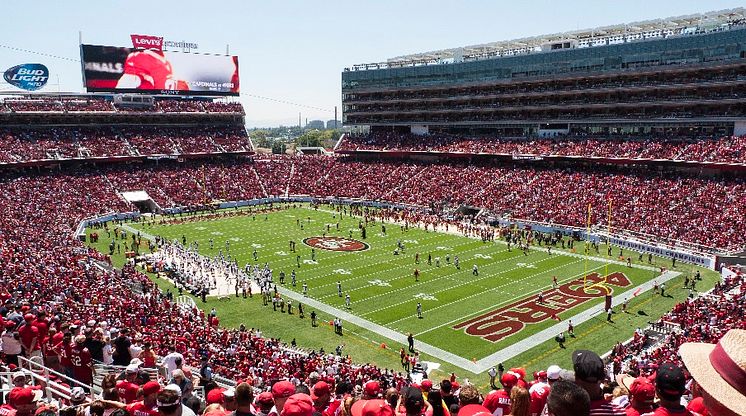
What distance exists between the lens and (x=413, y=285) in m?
30.0

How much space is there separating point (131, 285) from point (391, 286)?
12769 millimetres

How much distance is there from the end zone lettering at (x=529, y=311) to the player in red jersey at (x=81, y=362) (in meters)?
16.0

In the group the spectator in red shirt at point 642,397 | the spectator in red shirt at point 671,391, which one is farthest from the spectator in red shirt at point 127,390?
the spectator in red shirt at point 671,391

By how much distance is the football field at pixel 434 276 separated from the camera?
2433cm

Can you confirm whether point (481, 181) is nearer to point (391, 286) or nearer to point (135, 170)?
point (391, 286)

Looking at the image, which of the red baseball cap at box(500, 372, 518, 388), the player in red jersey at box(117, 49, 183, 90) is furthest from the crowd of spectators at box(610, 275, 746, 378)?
the player in red jersey at box(117, 49, 183, 90)

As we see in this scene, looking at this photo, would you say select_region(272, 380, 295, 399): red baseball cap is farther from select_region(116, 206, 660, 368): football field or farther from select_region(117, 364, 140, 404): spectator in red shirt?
A: select_region(116, 206, 660, 368): football field

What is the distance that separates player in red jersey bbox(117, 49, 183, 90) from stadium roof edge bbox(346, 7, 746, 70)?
26.5 metres

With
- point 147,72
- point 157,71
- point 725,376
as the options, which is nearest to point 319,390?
point 725,376

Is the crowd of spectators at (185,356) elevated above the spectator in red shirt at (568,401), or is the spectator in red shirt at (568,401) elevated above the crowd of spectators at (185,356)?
the spectator in red shirt at (568,401)

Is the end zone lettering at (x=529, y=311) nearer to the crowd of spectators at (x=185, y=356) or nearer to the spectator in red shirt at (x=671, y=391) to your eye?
the crowd of spectators at (x=185, y=356)

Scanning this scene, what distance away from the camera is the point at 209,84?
71.9m

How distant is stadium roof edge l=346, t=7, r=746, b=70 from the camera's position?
156 ft

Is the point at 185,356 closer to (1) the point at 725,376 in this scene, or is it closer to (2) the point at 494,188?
(1) the point at 725,376
